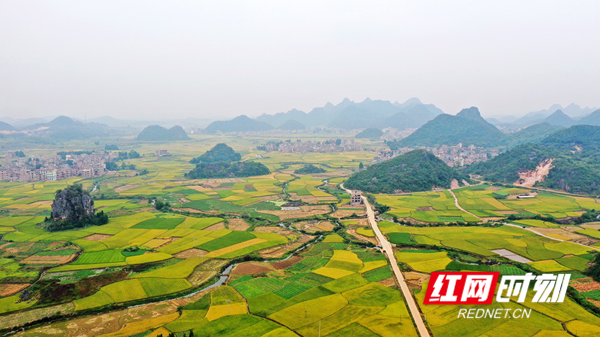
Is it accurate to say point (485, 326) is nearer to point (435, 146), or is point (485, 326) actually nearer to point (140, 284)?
point (140, 284)

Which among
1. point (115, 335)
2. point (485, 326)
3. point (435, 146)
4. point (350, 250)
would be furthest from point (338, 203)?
point (435, 146)

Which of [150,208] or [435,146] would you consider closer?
[150,208]

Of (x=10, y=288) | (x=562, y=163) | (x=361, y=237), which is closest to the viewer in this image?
(x=10, y=288)

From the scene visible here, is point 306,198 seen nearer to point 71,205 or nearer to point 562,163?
point 71,205

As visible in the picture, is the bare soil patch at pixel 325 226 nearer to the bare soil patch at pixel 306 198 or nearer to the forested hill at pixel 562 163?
the bare soil patch at pixel 306 198

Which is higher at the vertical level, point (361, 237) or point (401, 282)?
point (401, 282)

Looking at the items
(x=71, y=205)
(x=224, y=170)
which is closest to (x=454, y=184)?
(x=224, y=170)

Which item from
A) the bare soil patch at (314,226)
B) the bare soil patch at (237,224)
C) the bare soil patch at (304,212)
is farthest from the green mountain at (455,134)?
the bare soil patch at (237,224)
